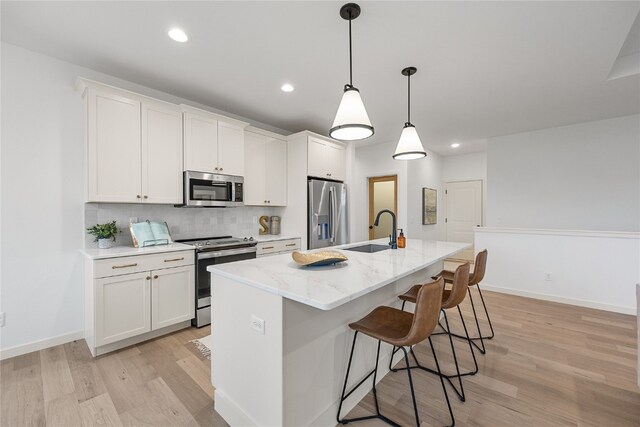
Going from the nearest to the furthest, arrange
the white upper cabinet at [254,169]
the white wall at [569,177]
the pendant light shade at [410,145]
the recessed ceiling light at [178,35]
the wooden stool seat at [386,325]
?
the wooden stool seat at [386,325] → the recessed ceiling light at [178,35] → the pendant light shade at [410,145] → the white upper cabinet at [254,169] → the white wall at [569,177]

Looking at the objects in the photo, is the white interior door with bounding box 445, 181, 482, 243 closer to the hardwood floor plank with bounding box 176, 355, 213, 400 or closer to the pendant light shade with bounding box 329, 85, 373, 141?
the pendant light shade with bounding box 329, 85, 373, 141

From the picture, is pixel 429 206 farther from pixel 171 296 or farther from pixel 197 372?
pixel 197 372

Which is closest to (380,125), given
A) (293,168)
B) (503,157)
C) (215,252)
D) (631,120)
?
(293,168)

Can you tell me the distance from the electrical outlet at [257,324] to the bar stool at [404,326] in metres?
0.52

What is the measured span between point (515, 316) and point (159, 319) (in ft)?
12.9

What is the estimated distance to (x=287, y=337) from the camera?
134 centimetres

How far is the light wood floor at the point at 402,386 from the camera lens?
1688mm

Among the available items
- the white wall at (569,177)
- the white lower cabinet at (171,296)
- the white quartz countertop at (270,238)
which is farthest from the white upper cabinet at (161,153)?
the white wall at (569,177)

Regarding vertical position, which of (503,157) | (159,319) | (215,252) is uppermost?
(503,157)

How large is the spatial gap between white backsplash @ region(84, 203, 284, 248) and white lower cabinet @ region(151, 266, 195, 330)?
0.64 m

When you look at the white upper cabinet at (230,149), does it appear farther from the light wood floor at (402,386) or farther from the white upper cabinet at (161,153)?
the light wood floor at (402,386)

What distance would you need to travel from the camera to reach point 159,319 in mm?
2643

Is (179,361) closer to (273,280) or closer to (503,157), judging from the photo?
(273,280)

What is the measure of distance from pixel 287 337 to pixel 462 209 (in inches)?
261
